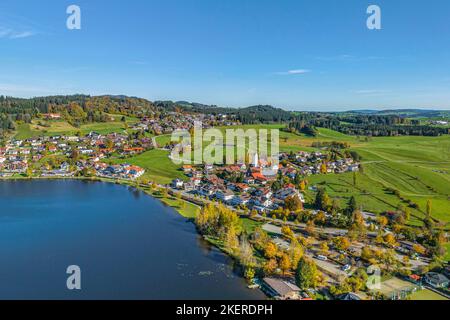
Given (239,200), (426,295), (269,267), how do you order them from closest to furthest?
(426,295) → (269,267) → (239,200)

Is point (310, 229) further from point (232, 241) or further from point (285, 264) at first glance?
point (285, 264)

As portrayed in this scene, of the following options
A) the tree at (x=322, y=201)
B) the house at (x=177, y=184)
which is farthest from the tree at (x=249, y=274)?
the house at (x=177, y=184)

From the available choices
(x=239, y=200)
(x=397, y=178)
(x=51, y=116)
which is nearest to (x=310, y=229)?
(x=239, y=200)

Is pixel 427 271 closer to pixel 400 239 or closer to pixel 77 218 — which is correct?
pixel 400 239

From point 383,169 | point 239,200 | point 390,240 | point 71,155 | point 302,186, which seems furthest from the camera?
point 71,155

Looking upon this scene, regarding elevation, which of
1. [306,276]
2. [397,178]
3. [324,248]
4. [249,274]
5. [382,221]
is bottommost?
[249,274]

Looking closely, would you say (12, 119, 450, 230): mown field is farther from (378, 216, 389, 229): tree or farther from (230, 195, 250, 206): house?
(230, 195, 250, 206): house
